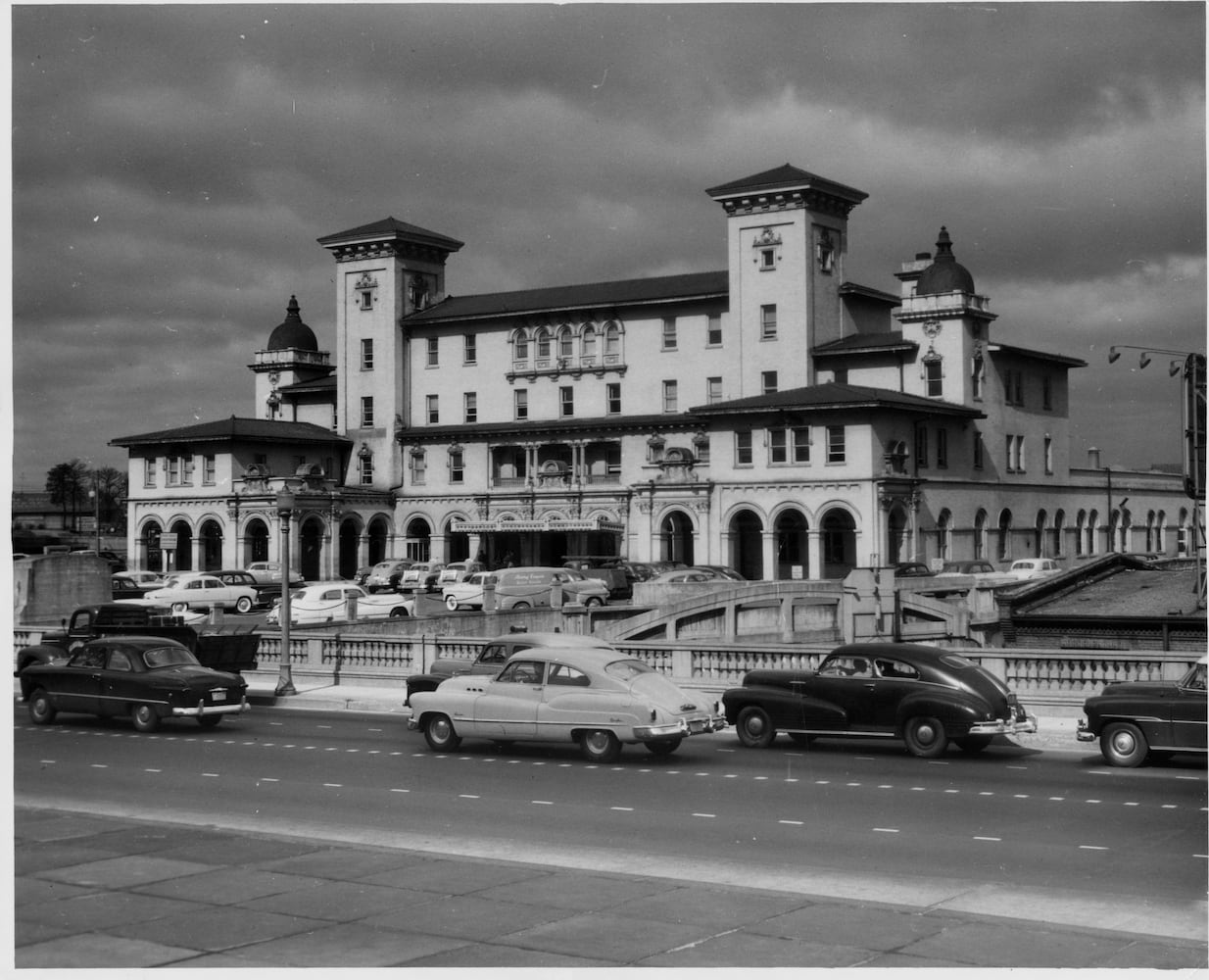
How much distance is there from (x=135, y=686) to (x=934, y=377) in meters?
61.9

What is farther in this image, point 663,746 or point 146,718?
point 146,718

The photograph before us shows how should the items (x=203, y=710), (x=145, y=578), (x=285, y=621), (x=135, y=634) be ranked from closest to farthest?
(x=203, y=710)
(x=285, y=621)
(x=135, y=634)
(x=145, y=578)

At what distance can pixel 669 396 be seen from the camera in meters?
88.8

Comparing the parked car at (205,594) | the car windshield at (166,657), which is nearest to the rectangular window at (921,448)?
the parked car at (205,594)

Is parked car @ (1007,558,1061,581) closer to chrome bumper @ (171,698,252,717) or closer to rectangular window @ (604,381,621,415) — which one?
rectangular window @ (604,381,621,415)

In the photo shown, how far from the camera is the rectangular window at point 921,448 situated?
254ft

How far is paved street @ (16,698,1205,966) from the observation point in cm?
1120

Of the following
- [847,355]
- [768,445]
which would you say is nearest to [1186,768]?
[768,445]

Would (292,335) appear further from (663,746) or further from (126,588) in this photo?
(663,746)

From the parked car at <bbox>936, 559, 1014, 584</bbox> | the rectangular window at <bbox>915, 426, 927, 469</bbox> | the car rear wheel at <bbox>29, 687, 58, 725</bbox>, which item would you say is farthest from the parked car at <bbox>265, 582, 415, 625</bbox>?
the rectangular window at <bbox>915, 426, 927, 469</bbox>

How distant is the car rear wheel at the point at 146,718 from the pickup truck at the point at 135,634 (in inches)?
279

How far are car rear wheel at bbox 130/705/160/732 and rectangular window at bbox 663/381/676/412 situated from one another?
64468 millimetres

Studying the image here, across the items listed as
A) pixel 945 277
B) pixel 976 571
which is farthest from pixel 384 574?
pixel 945 277

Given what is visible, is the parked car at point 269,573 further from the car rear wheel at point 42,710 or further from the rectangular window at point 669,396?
the car rear wheel at point 42,710
